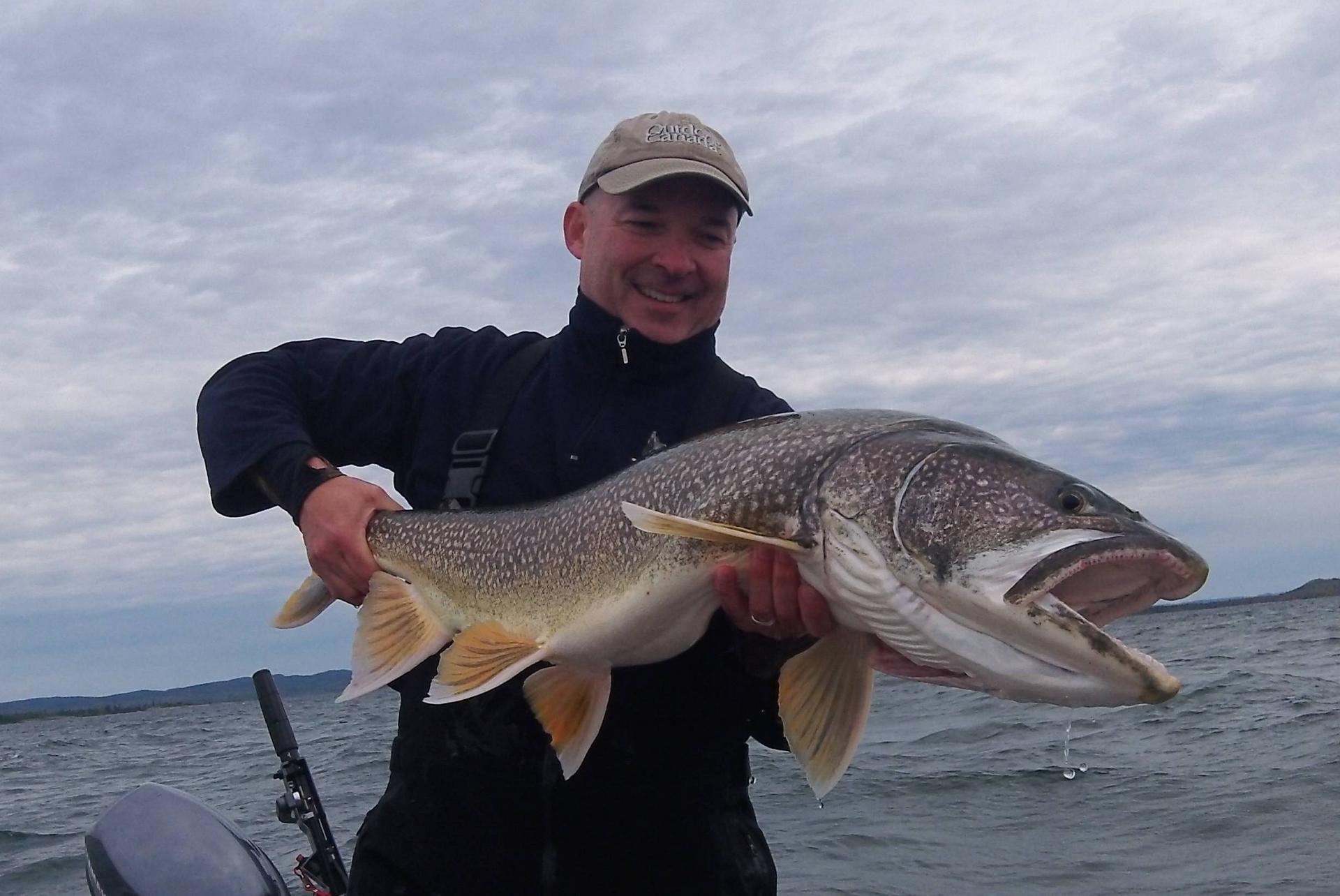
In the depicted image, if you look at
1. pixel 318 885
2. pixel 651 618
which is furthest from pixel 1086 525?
pixel 318 885

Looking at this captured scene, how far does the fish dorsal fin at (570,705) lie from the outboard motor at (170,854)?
1.71m

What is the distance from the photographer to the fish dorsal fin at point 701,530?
2.45 meters

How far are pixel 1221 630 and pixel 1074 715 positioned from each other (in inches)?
1211

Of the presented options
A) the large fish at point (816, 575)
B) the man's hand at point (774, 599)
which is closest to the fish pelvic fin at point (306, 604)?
the large fish at point (816, 575)

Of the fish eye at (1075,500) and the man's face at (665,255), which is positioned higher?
the man's face at (665,255)

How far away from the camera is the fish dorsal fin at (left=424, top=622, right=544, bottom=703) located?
9.30 ft

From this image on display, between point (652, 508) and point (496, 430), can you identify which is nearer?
point (652, 508)

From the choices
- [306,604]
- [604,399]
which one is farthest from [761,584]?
[306,604]

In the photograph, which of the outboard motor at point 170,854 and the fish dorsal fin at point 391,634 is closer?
the fish dorsal fin at point 391,634

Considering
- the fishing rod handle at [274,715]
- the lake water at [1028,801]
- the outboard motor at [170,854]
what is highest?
the fishing rod handle at [274,715]

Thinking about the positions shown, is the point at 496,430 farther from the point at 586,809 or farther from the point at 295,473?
the point at 586,809

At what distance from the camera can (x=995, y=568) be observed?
7.13 feet

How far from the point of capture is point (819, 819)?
1135 cm

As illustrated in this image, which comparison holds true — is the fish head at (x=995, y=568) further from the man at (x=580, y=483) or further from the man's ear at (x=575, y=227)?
the man's ear at (x=575, y=227)
